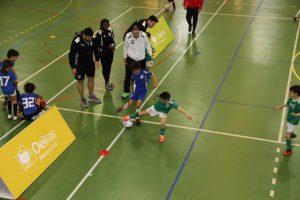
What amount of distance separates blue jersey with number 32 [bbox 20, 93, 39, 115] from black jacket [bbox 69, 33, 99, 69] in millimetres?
1242

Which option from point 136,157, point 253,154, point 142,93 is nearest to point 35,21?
point 142,93

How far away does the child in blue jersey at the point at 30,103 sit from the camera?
9.43 metres

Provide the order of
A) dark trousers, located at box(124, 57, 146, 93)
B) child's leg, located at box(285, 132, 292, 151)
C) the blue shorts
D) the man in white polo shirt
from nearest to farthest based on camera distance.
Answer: child's leg, located at box(285, 132, 292, 151)
the blue shorts
the man in white polo shirt
dark trousers, located at box(124, 57, 146, 93)

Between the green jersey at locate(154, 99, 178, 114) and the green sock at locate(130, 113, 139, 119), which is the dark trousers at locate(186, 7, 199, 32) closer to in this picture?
the green sock at locate(130, 113, 139, 119)

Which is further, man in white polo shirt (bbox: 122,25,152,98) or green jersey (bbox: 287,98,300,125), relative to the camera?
man in white polo shirt (bbox: 122,25,152,98)

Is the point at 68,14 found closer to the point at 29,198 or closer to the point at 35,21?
the point at 35,21

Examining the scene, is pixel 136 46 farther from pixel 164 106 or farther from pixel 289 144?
pixel 289 144

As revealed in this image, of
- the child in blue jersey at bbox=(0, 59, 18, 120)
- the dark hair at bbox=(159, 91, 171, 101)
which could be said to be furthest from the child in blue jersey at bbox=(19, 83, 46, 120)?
the dark hair at bbox=(159, 91, 171, 101)

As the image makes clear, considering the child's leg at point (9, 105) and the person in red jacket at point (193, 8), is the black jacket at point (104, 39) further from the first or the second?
the person in red jacket at point (193, 8)

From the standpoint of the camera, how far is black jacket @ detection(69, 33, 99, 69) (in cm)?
980

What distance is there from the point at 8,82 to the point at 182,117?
4.29 meters

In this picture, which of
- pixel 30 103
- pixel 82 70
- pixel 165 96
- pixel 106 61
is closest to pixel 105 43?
A: pixel 106 61

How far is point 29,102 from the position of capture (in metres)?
9.59

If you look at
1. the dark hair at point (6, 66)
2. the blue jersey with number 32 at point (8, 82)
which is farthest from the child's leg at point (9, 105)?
the dark hair at point (6, 66)
